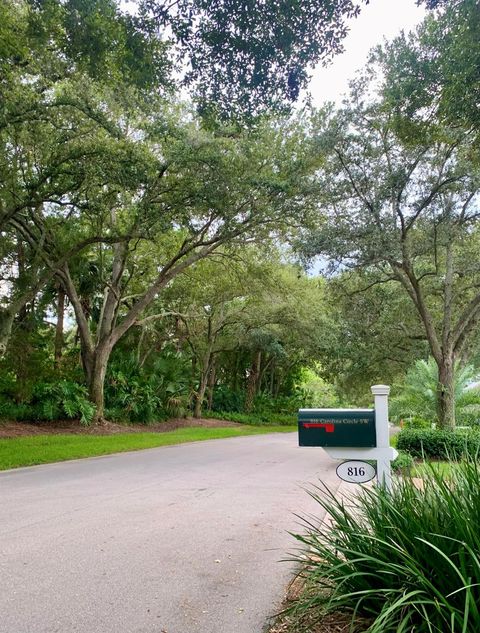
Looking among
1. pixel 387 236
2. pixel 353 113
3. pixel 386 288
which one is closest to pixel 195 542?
pixel 387 236

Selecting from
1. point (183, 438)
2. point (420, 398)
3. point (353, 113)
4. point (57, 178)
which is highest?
point (353, 113)

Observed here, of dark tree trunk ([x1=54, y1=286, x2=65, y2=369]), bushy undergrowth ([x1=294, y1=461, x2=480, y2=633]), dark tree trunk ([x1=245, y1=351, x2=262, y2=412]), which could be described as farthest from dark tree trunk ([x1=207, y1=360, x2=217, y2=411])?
bushy undergrowth ([x1=294, y1=461, x2=480, y2=633])

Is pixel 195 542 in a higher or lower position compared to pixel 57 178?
lower

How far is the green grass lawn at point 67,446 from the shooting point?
11.5 meters

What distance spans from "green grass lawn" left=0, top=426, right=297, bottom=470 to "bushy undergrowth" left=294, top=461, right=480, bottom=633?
30.7ft

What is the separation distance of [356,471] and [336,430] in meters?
0.39

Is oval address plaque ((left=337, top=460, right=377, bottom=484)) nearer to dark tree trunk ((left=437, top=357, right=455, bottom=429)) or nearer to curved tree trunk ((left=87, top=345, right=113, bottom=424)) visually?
dark tree trunk ((left=437, top=357, right=455, bottom=429))

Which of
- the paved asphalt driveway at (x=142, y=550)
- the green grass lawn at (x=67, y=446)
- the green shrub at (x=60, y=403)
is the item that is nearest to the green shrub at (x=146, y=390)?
the green shrub at (x=60, y=403)

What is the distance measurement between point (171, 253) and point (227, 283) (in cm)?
493

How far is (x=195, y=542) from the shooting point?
Result: 5.43m

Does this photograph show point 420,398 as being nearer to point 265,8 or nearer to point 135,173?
point 135,173

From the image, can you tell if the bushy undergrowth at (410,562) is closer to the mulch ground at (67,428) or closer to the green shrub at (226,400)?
the mulch ground at (67,428)

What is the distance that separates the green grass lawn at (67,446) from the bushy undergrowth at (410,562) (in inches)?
369

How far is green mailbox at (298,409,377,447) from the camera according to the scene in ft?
12.7
